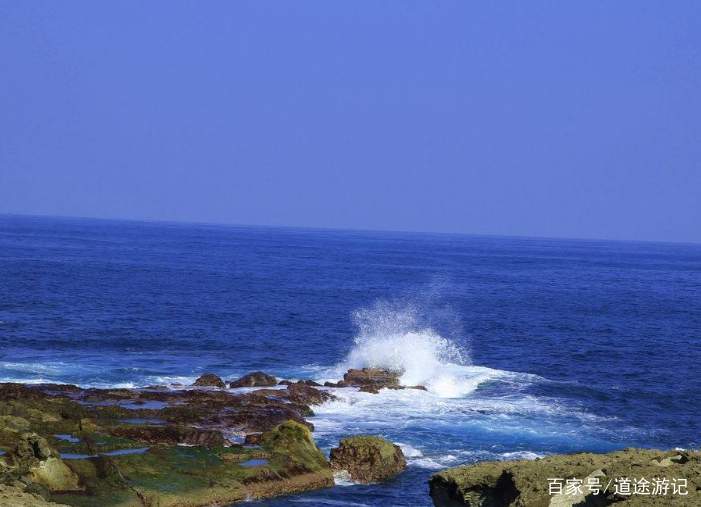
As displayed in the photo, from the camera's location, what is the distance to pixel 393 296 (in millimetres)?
93812

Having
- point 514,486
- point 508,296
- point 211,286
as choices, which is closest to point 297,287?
point 211,286

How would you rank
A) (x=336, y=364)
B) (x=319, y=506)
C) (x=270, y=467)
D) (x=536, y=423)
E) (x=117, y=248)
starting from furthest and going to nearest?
(x=117, y=248) < (x=336, y=364) < (x=536, y=423) < (x=270, y=467) < (x=319, y=506)

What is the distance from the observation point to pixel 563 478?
57.2ft

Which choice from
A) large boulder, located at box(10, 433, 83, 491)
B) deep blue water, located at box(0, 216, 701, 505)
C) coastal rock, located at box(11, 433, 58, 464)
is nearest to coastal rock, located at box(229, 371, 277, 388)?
deep blue water, located at box(0, 216, 701, 505)

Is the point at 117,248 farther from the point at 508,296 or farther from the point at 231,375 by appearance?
the point at 231,375

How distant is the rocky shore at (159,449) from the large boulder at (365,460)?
3 cm

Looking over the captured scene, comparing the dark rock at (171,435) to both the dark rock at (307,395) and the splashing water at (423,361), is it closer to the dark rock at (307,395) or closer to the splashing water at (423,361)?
the dark rock at (307,395)

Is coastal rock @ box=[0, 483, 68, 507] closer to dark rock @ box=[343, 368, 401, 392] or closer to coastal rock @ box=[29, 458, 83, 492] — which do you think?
coastal rock @ box=[29, 458, 83, 492]

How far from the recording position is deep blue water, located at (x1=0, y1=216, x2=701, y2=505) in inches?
1451

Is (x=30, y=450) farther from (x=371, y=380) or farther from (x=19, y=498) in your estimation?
(x=371, y=380)

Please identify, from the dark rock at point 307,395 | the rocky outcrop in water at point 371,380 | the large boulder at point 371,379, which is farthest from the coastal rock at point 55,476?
the large boulder at point 371,379

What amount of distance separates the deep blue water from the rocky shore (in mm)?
1338

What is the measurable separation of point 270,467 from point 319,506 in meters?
2.47

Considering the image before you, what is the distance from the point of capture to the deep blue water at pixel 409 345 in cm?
3684
